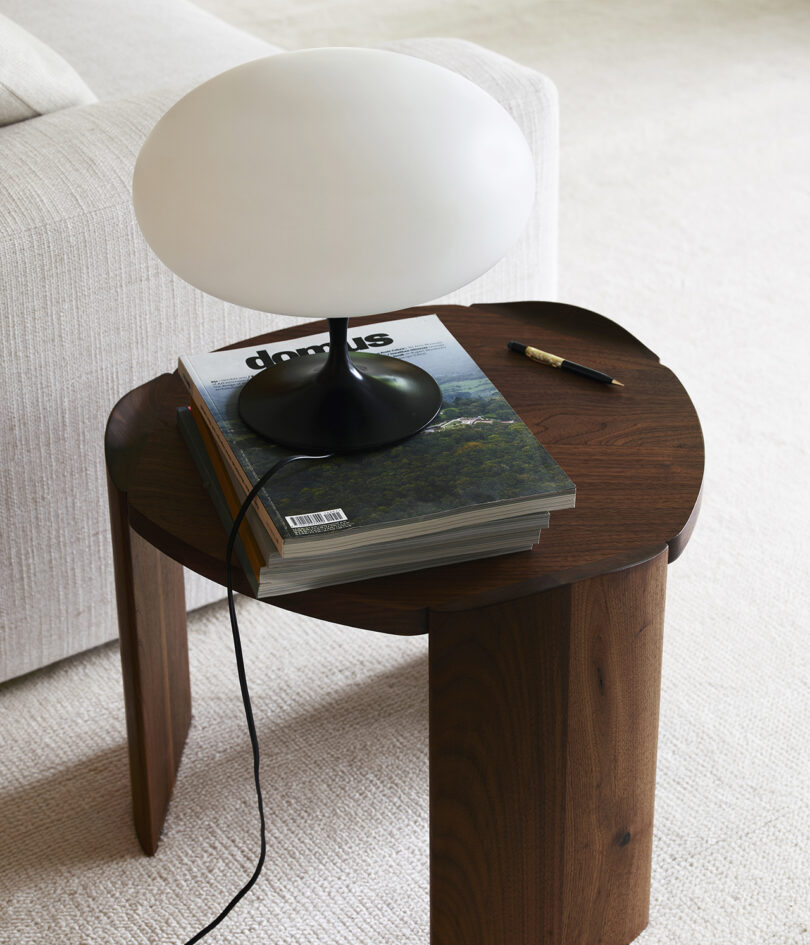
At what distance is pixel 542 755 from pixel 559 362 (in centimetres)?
36

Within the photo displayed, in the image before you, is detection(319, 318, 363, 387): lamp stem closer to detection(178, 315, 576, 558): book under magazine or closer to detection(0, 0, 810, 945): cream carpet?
detection(178, 315, 576, 558): book under magazine

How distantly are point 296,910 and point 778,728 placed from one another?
0.56m

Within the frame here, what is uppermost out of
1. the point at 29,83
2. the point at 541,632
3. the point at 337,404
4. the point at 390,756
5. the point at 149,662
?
the point at 29,83

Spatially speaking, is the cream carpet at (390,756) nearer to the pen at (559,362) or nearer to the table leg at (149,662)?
the table leg at (149,662)

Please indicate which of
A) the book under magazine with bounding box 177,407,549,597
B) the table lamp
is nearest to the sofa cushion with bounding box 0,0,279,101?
the table lamp

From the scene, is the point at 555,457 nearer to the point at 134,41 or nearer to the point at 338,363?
the point at 338,363

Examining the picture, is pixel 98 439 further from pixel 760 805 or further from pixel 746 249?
pixel 746 249

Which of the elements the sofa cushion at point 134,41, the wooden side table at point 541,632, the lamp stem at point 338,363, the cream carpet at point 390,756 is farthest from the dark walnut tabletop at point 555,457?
the sofa cushion at point 134,41

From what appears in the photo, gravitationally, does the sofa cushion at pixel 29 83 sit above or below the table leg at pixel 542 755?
above

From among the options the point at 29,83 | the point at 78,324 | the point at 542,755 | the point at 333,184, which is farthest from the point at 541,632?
the point at 29,83

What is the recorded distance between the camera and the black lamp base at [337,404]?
2.77 feet

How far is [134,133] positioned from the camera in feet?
3.90

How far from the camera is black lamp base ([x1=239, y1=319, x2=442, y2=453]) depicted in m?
0.85

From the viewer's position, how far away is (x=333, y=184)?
0.70 metres
